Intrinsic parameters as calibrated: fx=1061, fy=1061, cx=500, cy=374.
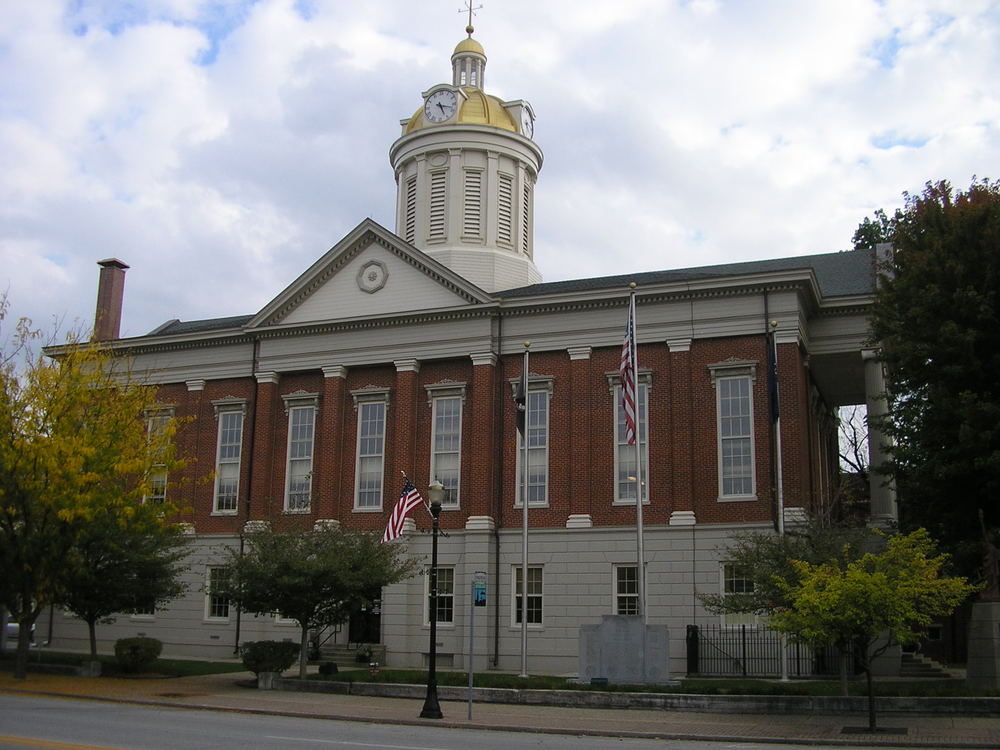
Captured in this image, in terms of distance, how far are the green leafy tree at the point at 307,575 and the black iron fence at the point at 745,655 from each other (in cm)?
948

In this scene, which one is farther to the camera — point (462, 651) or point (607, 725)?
point (462, 651)

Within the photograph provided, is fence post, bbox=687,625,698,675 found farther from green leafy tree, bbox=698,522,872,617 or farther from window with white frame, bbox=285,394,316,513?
window with white frame, bbox=285,394,316,513

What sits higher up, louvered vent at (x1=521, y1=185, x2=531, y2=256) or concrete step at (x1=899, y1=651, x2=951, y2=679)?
louvered vent at (x1=521, y1=185, x2=531, y2=256)

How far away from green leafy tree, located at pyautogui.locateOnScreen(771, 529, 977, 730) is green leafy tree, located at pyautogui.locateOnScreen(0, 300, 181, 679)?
19.7m

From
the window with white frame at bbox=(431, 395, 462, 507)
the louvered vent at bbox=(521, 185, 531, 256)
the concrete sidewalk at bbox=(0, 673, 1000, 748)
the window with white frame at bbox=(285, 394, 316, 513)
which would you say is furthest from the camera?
the louvered vent at bbox=(521, 185, 531, 256)

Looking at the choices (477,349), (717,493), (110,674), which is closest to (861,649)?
(717,493)

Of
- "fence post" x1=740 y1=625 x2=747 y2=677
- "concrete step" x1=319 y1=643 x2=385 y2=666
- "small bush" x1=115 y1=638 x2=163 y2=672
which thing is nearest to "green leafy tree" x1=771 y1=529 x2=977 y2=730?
"fence post" x1=740 y1=625 x2=747 y2=677

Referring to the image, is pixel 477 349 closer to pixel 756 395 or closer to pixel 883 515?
pixel 756 395

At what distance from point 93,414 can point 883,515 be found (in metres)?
25.5

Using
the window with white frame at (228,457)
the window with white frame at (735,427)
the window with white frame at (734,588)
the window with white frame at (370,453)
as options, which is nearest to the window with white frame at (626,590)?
the window with white frame at (734,588)

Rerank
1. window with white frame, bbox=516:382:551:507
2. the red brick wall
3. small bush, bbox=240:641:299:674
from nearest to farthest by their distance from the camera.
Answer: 1. small bush, bbox=240:641:299:674
2. the red brick wall
3. window with white frame, bbox=516:382:551:507

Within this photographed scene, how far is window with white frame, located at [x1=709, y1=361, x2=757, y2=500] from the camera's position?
112 ft

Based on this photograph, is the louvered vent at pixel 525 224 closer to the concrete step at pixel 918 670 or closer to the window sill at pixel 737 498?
the window sill at pixel 737 498

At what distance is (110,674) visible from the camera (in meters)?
32.3
